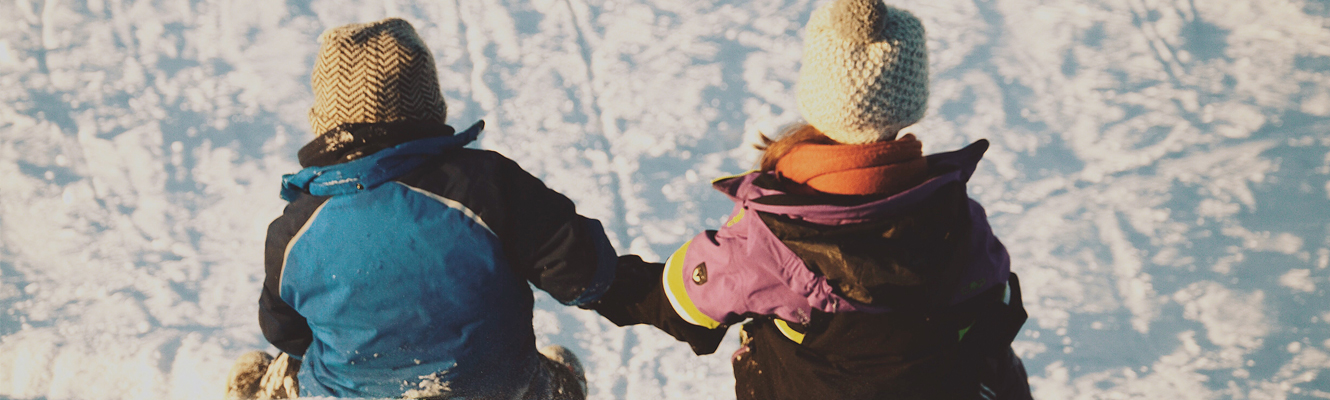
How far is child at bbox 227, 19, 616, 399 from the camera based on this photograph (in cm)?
133

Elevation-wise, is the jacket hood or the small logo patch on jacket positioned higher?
the jacket hood

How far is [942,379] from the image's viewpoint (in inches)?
55.7

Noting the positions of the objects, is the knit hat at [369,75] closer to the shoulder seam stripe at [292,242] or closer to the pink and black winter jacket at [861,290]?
the shoulder seam stripe at [292,242]

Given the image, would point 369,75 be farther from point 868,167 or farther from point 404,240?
point 868,167

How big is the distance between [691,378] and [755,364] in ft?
2.00

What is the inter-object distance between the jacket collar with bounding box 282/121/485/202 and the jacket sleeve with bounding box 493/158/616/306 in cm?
14

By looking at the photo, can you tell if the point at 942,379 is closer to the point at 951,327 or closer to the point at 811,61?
the point at 951,327

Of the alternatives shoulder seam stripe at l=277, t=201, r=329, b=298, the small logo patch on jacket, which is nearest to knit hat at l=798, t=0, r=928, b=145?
the small logo patch on jacket

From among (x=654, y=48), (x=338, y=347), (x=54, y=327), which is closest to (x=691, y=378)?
(x=338, y=347)

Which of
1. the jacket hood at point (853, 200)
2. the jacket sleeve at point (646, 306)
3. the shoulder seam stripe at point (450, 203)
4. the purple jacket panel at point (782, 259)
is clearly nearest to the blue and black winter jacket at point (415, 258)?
the shoulder seam stripe at point (450, 203)

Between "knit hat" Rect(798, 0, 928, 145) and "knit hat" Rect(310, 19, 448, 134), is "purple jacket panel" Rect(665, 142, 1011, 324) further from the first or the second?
"knit hat" Rect(310, 19, 448, 134)

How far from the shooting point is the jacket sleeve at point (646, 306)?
1632mm

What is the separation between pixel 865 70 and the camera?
1164 millimetres

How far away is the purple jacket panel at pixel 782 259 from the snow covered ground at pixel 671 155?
852 mm
